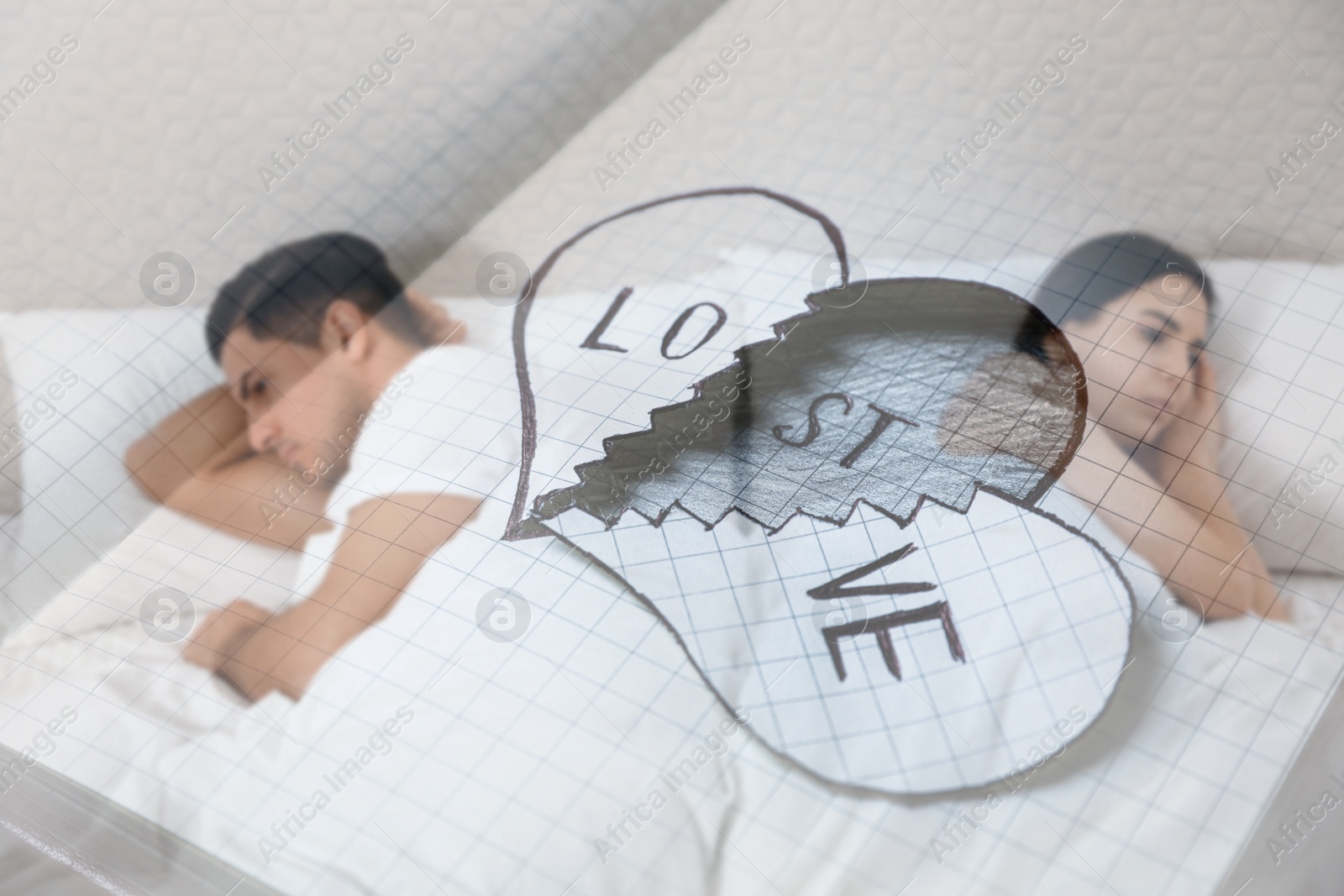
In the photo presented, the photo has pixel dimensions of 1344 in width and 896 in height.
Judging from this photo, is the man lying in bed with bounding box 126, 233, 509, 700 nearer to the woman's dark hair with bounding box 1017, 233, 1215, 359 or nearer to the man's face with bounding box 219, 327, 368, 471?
the man's face with bounding box 219, 327, 368, 471

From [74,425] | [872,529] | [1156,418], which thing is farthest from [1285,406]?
[74,425]

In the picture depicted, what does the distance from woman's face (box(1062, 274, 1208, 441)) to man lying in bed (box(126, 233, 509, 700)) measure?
1.45ft

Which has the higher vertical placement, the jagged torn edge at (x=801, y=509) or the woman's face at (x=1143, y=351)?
the jagged torn edge at (x=801, y=509)

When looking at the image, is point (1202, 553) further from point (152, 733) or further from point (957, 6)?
point (152, 733)

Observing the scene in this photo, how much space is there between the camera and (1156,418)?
0.63 meters

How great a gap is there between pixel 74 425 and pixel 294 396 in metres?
0.17

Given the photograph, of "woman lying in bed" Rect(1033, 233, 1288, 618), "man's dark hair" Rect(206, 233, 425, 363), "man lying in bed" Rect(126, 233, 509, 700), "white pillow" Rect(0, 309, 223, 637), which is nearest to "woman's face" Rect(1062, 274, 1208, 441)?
"woman lying in bed" Rect(1033, 233, 1288, 618)

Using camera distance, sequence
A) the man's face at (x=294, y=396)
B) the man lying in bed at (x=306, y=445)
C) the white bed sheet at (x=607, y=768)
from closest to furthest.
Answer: the white bed sheet at (x=607, y=768) → the man lying in bed at (x=306, y=445) → the man's face at (x=294, y=396)

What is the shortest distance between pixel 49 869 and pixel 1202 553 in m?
0.79

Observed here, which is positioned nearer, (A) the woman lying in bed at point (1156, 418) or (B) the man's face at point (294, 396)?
(A) the woman lying in bed at point (1156, 418)

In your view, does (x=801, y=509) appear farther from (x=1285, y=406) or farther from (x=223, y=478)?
(x=223, y=478)

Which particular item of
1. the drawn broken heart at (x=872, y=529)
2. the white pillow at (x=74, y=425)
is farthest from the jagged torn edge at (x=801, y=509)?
the white pillow at (x=74, y=425)

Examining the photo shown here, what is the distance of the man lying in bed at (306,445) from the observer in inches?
24.6

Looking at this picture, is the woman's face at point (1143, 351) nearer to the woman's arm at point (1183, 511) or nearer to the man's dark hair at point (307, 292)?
the woman's arm at point (1183, 511)
